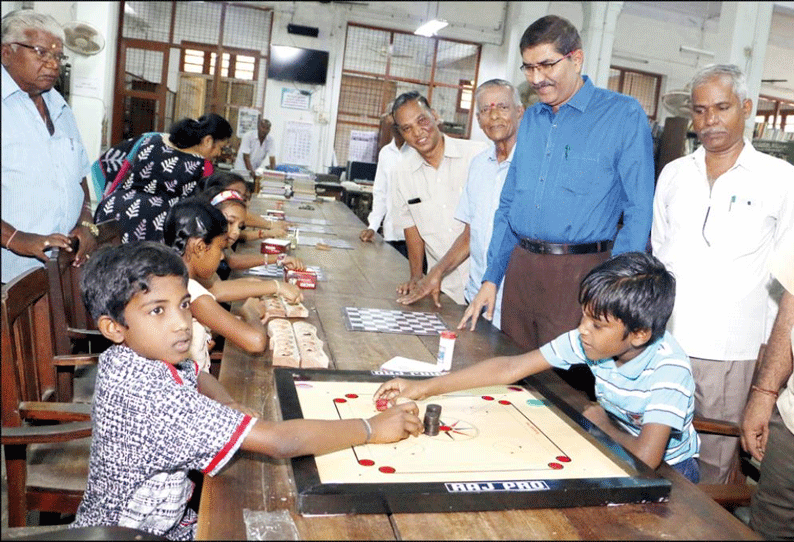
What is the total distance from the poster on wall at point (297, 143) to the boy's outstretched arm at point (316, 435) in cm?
1170

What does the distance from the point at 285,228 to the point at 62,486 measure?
3037mm

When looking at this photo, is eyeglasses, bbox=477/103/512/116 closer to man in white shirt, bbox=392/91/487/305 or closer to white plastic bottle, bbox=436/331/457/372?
man in white shirt, bbox=392/91/487/305

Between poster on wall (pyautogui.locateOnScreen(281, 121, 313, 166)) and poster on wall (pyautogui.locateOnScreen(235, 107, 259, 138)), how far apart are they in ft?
1.91

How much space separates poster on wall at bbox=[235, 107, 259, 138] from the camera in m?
12.2

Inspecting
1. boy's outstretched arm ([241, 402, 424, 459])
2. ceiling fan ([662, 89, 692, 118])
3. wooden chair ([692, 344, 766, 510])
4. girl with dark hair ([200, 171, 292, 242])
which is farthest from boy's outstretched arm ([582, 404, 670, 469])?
ceiling fan ([662, 89, 692, 118])

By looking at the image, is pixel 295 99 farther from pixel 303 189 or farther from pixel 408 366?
pixel 408 366

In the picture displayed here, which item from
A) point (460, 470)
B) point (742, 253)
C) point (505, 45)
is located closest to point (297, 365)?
point (460, 470)

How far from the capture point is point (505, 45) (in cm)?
1211

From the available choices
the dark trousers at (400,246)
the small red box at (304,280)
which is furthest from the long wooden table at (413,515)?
the dark trousers at (400,246)

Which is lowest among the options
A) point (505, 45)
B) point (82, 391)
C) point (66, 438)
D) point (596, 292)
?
point (82, 391)

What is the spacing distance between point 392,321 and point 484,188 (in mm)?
1005

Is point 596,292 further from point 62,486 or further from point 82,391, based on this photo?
point 82,391

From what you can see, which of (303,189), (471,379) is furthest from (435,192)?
(303,189)

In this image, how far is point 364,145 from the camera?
40.5 feet
